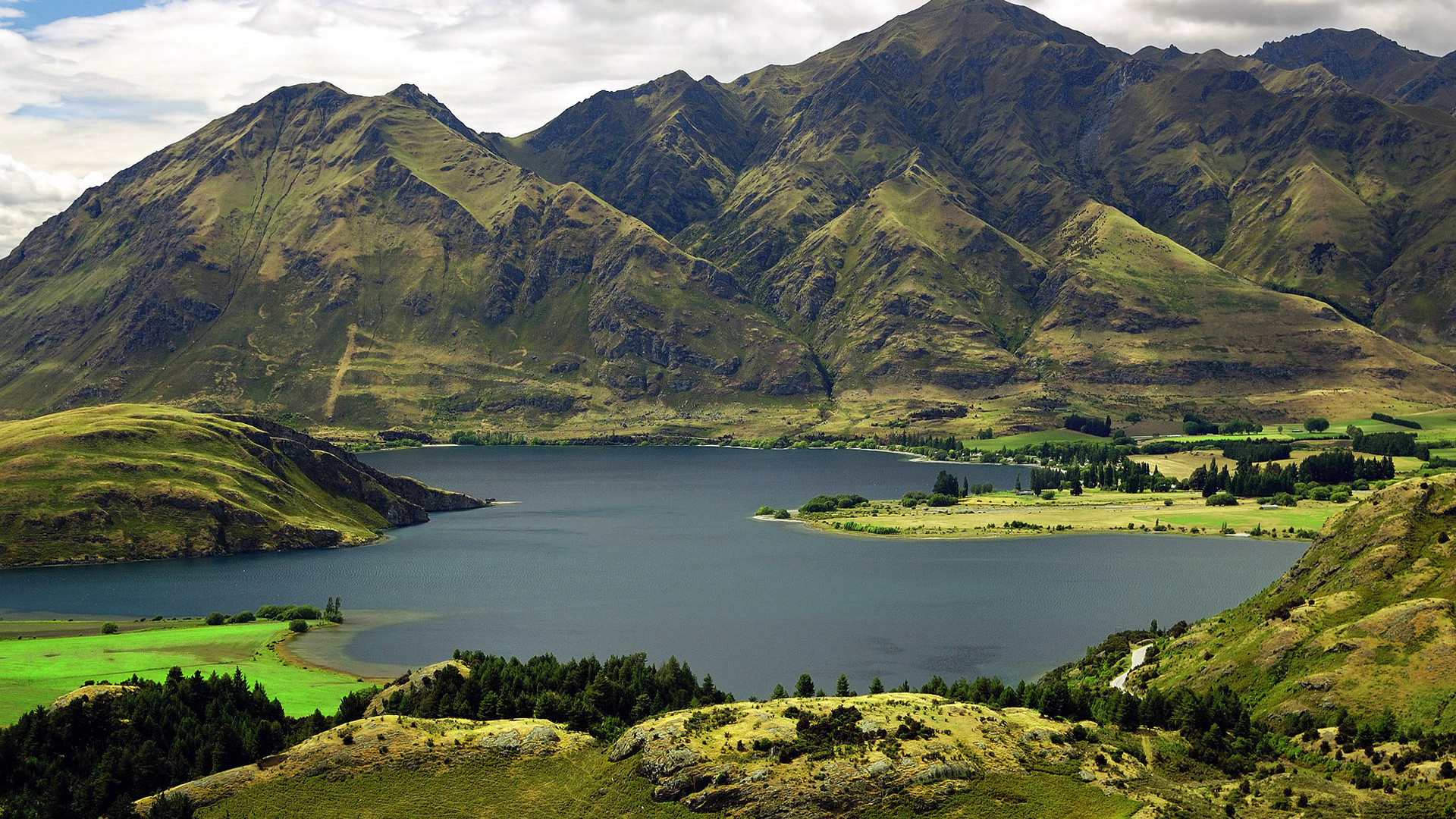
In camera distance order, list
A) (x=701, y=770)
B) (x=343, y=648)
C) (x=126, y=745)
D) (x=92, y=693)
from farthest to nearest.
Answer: (x=343, y=648), (x=92, y=693), (x=126, y=745), (x=701, y=770)

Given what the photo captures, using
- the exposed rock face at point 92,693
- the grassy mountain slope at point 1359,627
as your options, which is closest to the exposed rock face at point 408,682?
the exposed rock face at point 92,693

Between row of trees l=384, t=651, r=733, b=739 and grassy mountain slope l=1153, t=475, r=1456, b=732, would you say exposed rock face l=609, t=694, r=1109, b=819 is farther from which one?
grassy mountain slope l=1153, t=475, r=1456, b=732

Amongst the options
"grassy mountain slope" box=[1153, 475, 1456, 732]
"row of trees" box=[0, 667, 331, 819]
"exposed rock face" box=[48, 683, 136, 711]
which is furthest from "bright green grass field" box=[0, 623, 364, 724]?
"grassy mountain slope" box=[1153, 475, 1456, 732]

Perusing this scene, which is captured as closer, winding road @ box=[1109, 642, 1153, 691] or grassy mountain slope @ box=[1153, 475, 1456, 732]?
grassy mountain slope @ box=[1153, 475, 1456, 732]

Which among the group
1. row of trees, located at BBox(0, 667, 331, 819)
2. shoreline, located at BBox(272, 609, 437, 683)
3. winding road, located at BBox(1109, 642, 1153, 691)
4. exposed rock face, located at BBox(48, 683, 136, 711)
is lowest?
shoreline, located at BBox(272, 609, 437, 683)

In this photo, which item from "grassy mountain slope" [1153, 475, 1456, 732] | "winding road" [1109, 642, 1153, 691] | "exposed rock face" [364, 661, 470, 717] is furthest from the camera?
"winding road" [1109, 642, 1153, 691]

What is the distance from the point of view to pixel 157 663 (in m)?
157

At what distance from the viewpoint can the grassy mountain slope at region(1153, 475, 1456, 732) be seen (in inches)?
4136

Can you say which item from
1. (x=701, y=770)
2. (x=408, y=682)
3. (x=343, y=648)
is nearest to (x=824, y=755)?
(x=701, y=770)

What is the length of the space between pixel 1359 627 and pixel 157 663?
448 ft

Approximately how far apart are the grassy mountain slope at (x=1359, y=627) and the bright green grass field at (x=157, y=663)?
9291 cm

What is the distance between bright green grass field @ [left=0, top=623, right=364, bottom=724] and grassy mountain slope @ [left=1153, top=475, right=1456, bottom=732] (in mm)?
92908

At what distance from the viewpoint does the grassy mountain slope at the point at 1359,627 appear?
105062 mm

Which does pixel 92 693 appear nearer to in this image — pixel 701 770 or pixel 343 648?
pixel 343 648
